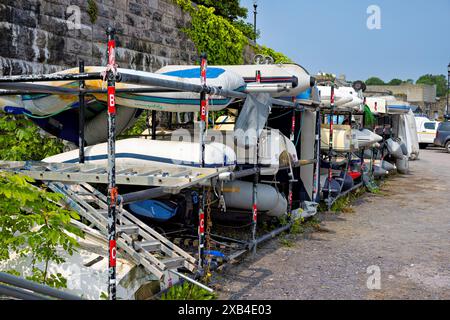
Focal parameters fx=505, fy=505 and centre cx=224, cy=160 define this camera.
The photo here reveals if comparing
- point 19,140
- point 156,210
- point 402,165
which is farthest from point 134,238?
point 402,165

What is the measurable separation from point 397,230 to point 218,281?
4101 mm

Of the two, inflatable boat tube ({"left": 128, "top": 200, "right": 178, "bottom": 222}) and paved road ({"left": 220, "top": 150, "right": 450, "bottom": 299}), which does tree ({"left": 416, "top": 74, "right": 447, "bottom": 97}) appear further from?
inflatable boat tube ({"left": 128, "top": 200, "right": 178, "bottom": 222})

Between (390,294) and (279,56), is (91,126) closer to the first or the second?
(390,294)

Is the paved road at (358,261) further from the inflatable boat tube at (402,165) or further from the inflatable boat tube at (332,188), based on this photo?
the inflatable boat tube at (402,165)

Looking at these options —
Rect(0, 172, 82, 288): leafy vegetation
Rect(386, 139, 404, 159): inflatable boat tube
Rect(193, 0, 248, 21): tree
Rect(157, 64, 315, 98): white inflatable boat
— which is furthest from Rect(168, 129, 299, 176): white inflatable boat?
Rect(193, 0, 248, 21): tree

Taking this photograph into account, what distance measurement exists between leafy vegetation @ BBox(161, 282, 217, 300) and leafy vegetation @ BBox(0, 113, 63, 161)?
127 inches

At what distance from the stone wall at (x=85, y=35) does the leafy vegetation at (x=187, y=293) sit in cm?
488

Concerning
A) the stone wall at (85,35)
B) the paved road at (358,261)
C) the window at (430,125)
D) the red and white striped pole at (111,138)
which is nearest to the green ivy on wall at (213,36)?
the stone wall at (85,35)

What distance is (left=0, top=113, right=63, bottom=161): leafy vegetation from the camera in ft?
21.8

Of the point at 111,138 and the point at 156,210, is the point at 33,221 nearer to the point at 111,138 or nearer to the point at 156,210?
the point at 111,138

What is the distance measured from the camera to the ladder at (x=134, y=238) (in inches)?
181

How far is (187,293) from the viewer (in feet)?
15.7

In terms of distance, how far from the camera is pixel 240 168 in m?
6.34
